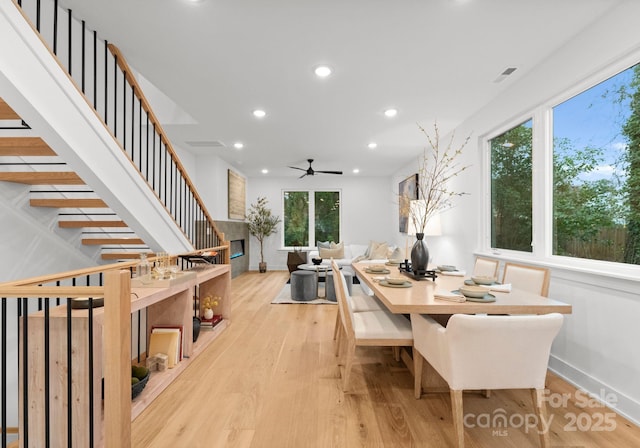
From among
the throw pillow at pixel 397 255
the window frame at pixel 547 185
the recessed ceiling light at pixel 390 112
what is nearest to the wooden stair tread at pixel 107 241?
the recessed ceiling light at pixel 390 112

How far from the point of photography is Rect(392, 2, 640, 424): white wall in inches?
80.1

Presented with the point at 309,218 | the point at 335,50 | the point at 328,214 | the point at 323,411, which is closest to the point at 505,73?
the point at 335,50

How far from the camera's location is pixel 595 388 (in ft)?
7.34

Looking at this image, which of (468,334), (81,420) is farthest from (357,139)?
(81,420)

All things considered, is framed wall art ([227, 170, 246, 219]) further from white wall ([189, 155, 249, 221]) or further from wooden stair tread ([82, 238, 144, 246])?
wooden stair tread ([82, 238, 144, 246])

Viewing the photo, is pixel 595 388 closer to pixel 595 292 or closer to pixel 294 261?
pixel 595 292

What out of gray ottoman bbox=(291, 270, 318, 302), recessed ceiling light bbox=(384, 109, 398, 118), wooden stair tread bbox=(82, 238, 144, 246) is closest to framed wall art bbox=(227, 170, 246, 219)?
gray ottoman bbox=(291, 270, 318, 302)

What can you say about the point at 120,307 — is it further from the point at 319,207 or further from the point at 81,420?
the point at 319,207

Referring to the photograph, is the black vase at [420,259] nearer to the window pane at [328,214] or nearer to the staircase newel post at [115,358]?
the staircase newel post at [115,358]

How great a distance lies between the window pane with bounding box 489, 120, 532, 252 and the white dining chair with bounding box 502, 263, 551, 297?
2.30 ft

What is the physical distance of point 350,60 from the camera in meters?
2.83

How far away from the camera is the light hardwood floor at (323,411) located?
1781 mm

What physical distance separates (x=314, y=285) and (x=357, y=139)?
2.43 m

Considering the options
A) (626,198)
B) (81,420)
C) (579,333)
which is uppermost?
(626,198)
